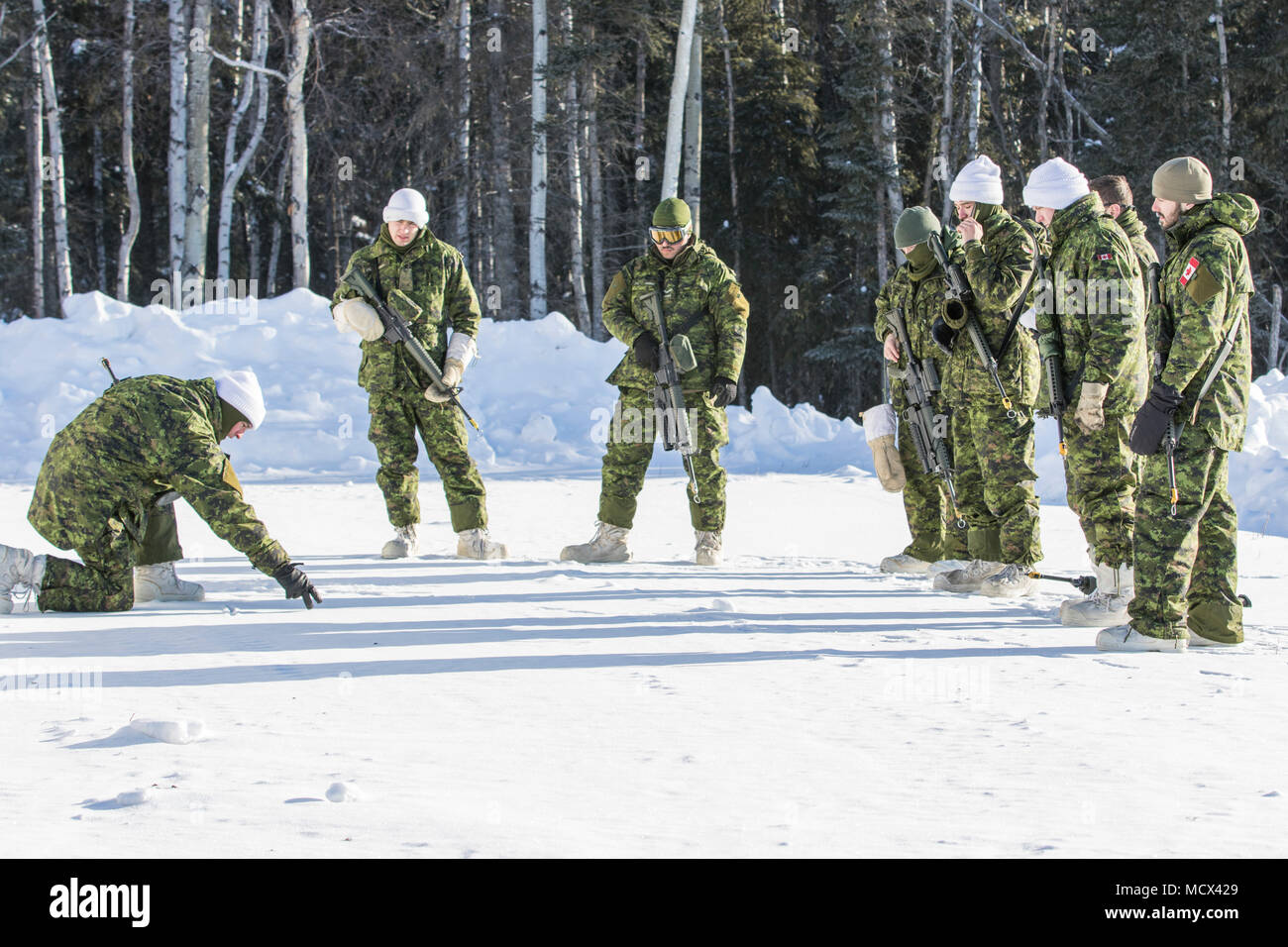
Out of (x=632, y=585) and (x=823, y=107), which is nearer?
(x=632, y=585)

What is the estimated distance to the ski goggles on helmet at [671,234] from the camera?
7.23 m

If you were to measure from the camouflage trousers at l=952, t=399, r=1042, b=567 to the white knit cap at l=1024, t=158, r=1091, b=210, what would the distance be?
3.34ft

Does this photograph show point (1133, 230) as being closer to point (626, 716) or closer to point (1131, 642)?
point (1131, 642)

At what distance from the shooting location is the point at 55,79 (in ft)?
82.9

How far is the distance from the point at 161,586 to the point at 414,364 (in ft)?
6.37

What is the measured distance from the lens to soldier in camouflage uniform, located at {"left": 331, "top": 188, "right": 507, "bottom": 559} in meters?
7.27

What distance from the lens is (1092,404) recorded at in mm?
5570

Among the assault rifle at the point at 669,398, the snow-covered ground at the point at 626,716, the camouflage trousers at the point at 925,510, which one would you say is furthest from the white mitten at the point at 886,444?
the assault rifle at the point at 669,398

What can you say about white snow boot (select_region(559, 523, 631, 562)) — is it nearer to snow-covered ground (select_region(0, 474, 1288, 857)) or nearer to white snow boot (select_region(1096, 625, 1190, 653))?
snow-covered ground (select_region(0, 474, 1288, 857))

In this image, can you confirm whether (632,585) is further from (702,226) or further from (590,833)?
(702,226)

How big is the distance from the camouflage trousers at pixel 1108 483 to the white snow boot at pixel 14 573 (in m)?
4.58

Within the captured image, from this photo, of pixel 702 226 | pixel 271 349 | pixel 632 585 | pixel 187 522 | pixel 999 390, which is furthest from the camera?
pixel 702 226
